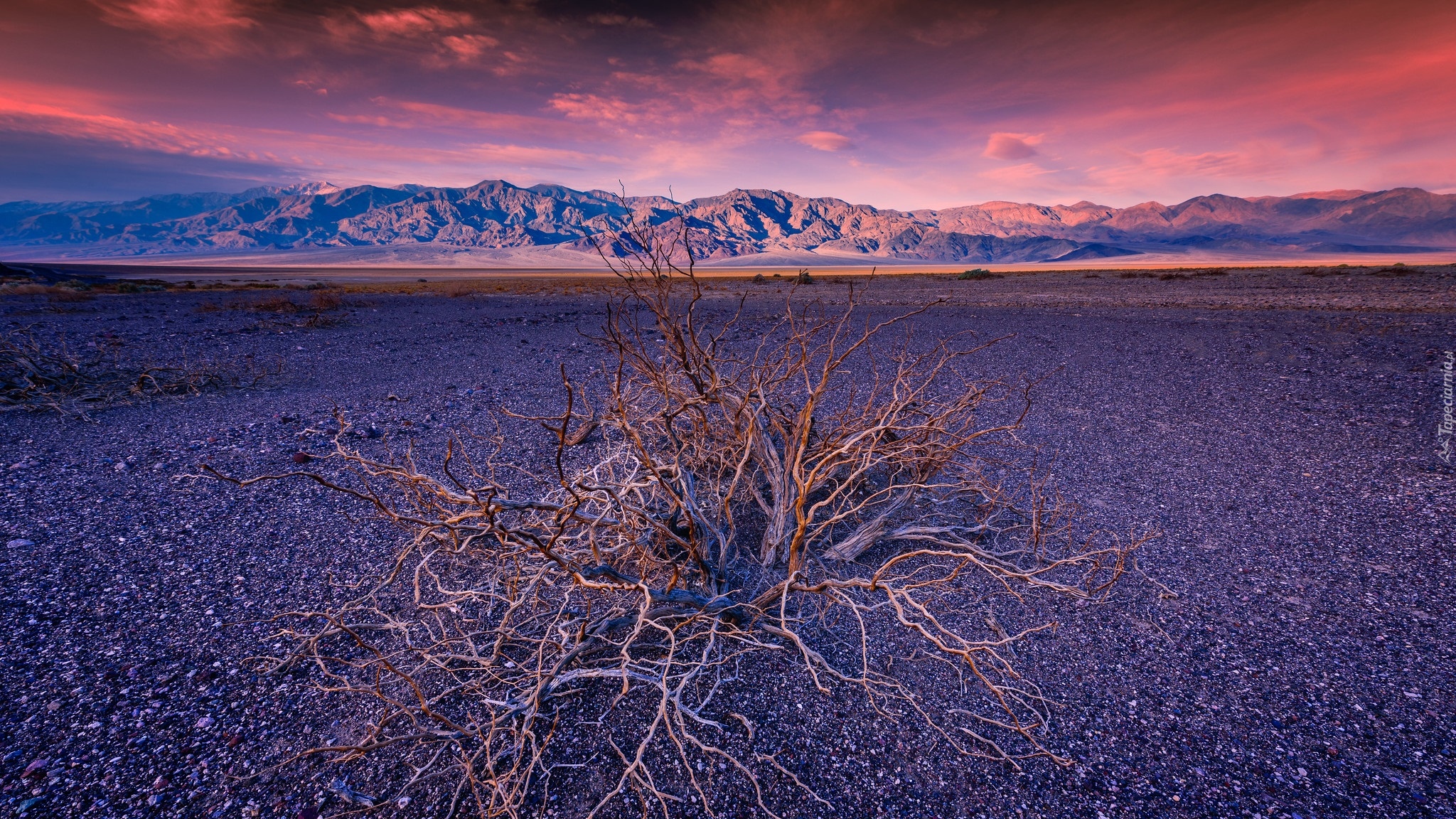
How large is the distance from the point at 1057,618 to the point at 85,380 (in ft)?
39.4

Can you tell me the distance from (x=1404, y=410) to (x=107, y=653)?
12.2 m

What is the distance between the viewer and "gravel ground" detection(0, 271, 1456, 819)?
Result: 2.33 m

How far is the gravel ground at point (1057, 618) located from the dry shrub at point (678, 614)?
17 centimetres

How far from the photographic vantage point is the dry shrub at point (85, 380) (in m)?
6.86

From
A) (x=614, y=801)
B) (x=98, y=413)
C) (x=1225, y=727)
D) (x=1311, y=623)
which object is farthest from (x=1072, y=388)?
(x=98, y=413)

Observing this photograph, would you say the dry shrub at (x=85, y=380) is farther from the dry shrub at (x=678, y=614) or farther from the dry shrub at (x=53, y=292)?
the dry shrub at (x=53, y=292)

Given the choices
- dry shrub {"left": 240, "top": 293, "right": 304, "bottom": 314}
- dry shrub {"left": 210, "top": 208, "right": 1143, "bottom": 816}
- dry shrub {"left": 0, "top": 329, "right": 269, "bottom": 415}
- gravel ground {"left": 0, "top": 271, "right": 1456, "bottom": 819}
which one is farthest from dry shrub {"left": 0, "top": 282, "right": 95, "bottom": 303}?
dry shrub {"left": 210, "top": 208, "right": 1143, "bottom": 816}

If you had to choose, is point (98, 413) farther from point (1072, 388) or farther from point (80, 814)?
point (1072, 388)

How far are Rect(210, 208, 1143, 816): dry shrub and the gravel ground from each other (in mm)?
168

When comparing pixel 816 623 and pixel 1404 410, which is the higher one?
pixel 1404 410

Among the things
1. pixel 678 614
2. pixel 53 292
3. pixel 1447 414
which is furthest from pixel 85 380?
pixel 53 292

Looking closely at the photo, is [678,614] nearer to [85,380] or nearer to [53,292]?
[85,380]

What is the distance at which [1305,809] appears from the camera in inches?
87.4

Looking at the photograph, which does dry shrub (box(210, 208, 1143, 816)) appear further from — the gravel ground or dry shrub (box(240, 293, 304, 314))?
dry shrub (box(240, 293, 304, 314))
